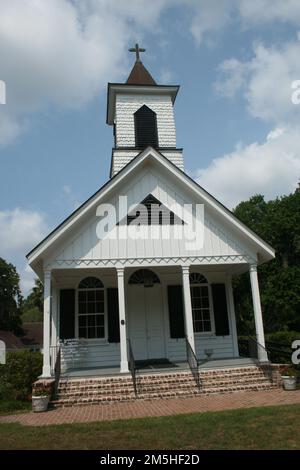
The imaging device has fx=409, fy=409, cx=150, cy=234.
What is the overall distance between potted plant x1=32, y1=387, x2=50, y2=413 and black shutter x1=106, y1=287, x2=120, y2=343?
13.6 feet

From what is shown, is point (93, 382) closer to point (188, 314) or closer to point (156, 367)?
point (156, 367)

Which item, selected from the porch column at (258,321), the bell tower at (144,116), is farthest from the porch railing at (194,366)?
the bell tower at (144,116)

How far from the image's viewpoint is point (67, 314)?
14.1 metres

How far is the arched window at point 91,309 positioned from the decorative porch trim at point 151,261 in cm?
219

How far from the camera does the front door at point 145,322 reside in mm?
14414

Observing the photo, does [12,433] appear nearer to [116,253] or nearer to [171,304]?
[116,253]

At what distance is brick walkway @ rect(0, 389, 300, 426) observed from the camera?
8.82 metres

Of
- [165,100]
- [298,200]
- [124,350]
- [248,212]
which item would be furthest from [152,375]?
[248,212]

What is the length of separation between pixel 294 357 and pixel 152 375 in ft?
16.7

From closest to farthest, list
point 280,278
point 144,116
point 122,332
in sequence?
point 122,332
point 144,116
point 280,278

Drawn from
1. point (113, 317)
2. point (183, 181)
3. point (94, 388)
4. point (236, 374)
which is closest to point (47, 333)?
point (94, 388)

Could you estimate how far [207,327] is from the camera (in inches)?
590

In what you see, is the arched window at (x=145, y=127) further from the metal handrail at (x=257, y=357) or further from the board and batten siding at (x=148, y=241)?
the metal handrail at (x=257, y=357)

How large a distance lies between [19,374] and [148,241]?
5.46 metres
